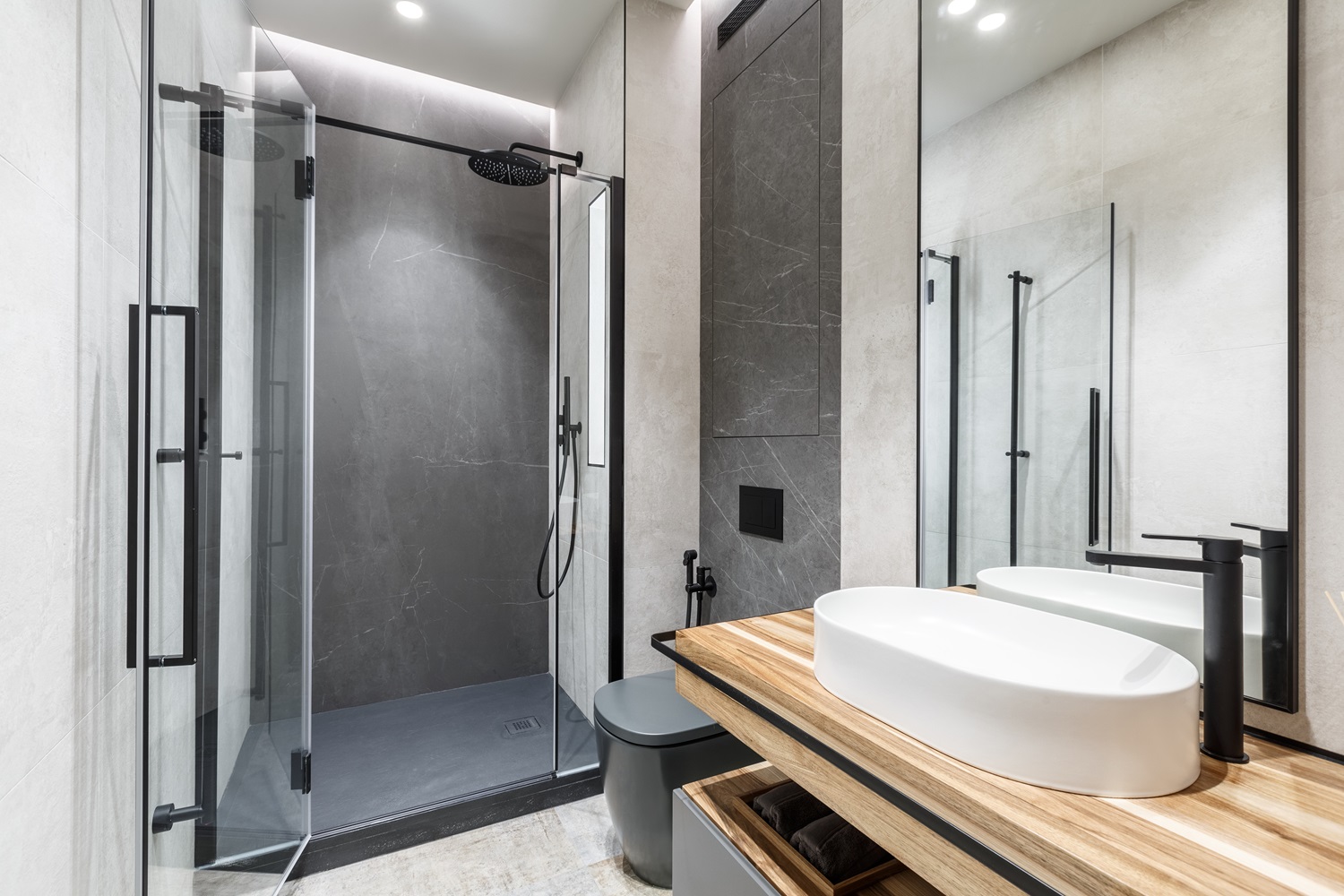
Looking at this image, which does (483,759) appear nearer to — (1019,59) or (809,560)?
(809,560)

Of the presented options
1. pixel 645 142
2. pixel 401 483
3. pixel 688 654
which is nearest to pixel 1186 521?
pixel 688 654

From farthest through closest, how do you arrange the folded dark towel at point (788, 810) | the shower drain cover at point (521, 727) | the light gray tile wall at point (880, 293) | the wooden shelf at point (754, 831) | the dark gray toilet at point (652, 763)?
the shower drain cover at point (521, 727) < the dark gray toilet at point (652, 763) < the light gray tile wall at point (880, 293) < the folded dark towel at point (788, 810) < the wooden shelf at point (754, 831)

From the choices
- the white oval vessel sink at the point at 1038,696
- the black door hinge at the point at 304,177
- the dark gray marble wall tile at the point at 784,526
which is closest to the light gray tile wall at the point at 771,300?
the dark gray marble wall tile at the point at 784,526

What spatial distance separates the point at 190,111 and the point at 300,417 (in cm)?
80

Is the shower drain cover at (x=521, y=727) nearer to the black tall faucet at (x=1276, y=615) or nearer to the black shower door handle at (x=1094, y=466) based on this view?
the black shower door handle at (x=1094, y=466)

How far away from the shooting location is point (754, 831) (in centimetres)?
104

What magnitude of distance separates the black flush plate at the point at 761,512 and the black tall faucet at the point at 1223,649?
44.6 inches

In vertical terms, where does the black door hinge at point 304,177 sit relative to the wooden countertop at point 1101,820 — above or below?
above

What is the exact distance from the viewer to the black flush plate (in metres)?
1.83

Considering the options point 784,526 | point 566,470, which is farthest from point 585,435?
point 784,526

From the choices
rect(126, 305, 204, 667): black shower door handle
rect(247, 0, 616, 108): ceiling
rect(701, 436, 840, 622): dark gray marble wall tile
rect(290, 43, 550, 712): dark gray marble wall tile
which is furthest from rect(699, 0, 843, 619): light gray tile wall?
rect(126, 305, 204, 667): black shower door handle

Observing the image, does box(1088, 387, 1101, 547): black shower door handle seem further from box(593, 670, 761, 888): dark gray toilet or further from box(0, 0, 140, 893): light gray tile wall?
box(0, 0, 140, 893): light gray tile wall

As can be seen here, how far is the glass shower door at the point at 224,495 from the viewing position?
100 centimetres

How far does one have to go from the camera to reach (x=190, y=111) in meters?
1.12
